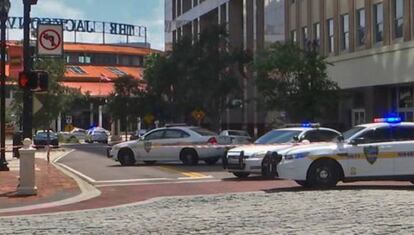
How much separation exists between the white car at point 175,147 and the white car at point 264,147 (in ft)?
22.3

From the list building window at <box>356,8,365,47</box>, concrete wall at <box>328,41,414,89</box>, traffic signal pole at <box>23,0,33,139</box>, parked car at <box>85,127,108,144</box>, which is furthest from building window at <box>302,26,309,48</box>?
parked car at <box>85,127,108,144</box>

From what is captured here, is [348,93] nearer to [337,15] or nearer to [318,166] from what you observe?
[337,15]

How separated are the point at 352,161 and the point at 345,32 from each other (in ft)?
81.1

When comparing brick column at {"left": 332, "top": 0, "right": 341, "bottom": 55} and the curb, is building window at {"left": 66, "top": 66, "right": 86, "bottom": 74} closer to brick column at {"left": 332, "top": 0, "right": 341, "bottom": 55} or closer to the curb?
brick column at {"left": 332, "top": 0, "right": 341, "bottom": 55}

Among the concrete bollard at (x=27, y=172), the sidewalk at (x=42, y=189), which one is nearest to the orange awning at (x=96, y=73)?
the sidewalk at (x=42, y=189)

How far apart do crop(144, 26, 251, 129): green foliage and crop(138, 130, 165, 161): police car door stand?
18561 mm

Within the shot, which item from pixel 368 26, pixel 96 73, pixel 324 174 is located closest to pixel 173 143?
pixel 324 174

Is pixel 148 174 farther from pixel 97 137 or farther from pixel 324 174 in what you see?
pixel 97 137

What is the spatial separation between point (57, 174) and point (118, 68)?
109994mm

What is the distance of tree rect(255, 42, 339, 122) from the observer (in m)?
34.5

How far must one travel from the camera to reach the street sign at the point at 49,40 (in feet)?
68.3

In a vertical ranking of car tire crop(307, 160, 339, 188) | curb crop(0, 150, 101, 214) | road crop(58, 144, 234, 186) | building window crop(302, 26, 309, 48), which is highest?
Answer: building window crop(302, 26, 309, 48)

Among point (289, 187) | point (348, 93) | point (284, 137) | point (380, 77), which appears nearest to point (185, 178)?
point (284, 137)

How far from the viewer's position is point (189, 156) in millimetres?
29016
